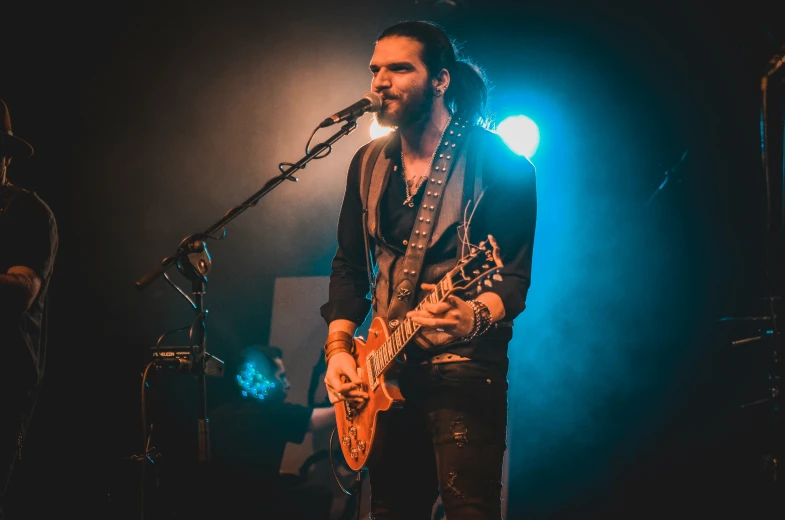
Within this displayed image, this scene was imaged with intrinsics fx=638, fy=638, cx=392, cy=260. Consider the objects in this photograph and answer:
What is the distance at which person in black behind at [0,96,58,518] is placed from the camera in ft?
9.16

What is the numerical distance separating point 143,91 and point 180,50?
1.23 ft

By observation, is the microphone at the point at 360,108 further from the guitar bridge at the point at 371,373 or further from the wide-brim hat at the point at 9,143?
the wide-brim hat at the point at 9,143

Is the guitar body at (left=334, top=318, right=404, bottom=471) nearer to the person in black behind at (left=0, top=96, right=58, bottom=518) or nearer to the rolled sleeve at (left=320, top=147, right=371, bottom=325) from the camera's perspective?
the rolled sleeve at (left=320, top=147, right=371, bottom=325)

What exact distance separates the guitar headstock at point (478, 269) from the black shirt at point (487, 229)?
56 millimetres

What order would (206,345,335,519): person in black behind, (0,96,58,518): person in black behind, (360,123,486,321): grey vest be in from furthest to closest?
1. (206,345,335,519): person in black behind
2. (0,96,58,518): person in black behind
3. (360,123,486,321): grey vest

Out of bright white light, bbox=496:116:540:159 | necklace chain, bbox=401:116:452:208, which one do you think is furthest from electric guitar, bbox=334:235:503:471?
bright white light, bbox=496:116:540:159

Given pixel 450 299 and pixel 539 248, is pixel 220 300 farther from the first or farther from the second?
pixel 450 299

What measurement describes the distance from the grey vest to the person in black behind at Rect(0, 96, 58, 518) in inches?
61.3

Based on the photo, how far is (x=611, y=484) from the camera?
401 centimetres

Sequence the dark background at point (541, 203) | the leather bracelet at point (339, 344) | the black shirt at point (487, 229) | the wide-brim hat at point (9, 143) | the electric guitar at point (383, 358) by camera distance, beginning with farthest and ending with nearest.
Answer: the dark background at point (541, 203), the wide-brim hat at point (9, 143), the leather bracelet at point (339, 344), the black shirt at point (487, 229), the electric guitar at point (383, 358)

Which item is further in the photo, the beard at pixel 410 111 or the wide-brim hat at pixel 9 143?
the wide-brim hat at pixel 9 143

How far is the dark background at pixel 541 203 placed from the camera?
12.8 ft

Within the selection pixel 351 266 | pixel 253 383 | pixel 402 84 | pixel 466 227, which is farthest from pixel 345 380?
pixel 253 383

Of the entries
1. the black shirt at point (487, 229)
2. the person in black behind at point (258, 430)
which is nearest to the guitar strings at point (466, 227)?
the black shirt at point (487, 229)
